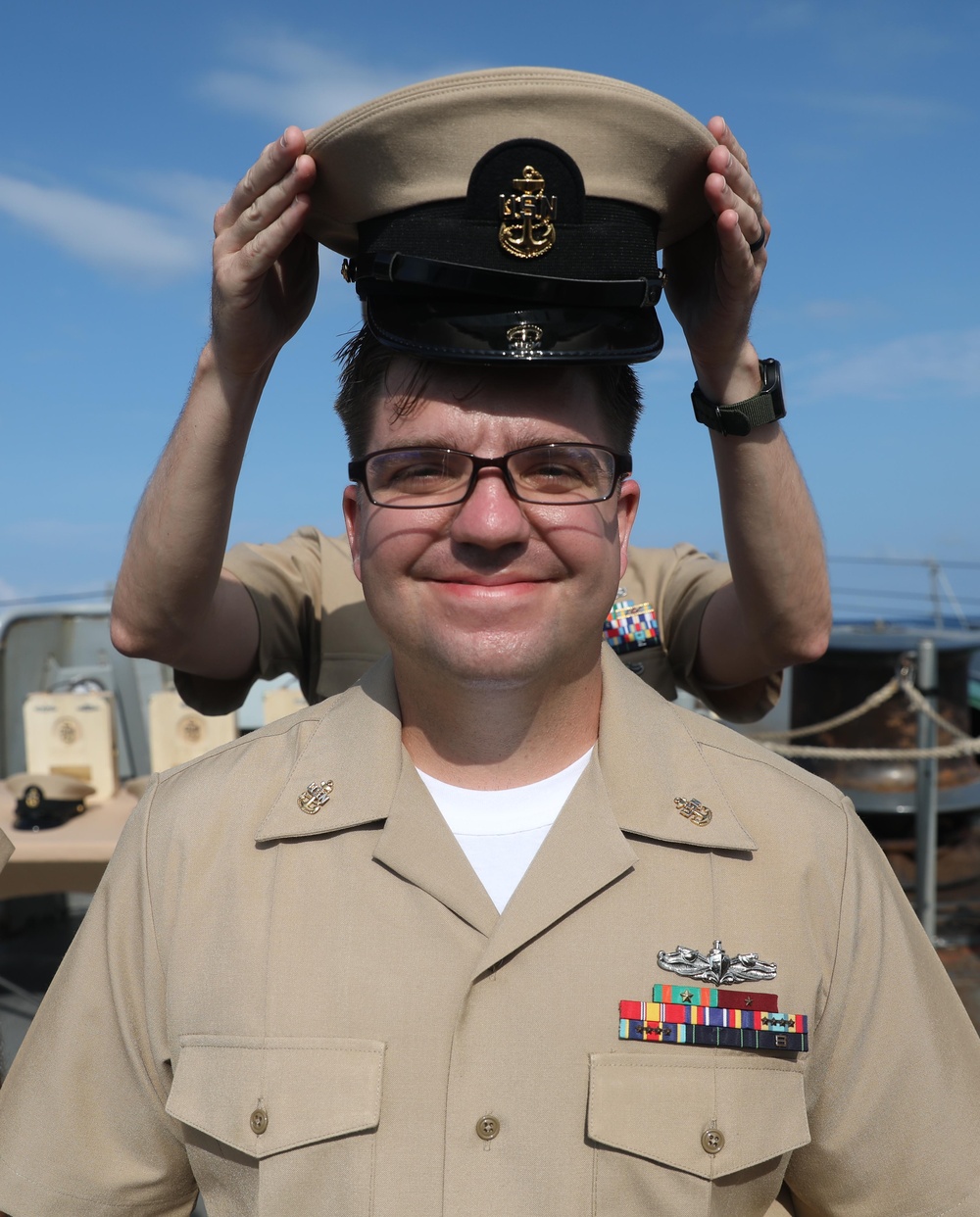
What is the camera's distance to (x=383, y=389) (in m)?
1.76

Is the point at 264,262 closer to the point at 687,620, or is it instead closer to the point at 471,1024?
the point at 471,1024

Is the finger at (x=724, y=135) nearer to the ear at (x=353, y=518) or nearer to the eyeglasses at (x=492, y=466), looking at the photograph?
the eyeglasses at (x=492, y=466)

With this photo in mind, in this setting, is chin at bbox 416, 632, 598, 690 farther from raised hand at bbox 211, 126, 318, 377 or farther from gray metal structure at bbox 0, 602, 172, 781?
gray metal structure at bbox 0, 602, 172, 781

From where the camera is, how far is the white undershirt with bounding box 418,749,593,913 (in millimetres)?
1699

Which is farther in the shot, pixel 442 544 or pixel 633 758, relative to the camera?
pixel 633 758

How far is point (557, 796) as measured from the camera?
1.78m

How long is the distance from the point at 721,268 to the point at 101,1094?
1.59m

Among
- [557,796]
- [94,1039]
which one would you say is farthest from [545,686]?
[94,1039]

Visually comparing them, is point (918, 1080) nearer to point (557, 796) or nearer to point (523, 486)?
point (557, 796)

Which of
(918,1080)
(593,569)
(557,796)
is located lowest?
(918,1080)

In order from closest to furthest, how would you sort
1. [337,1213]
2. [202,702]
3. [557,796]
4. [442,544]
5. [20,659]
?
[337,1213]
[442,544]
[557,796]
[202,702]
[20,659]

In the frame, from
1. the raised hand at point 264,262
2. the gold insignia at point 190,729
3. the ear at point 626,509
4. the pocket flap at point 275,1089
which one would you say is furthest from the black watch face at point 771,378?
the gold insignia at point 190,729

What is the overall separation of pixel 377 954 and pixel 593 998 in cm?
31

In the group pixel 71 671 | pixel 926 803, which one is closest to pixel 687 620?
pixel 926 803
